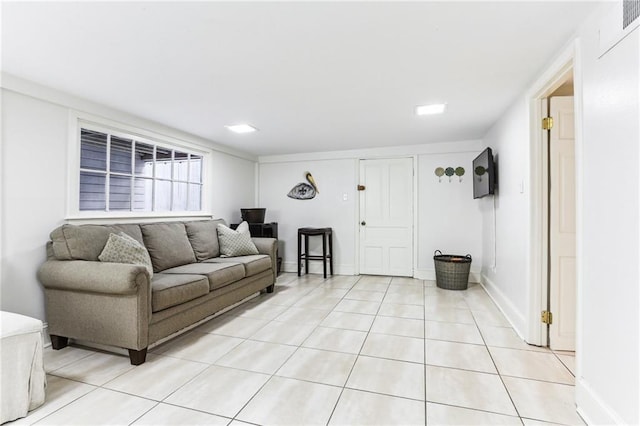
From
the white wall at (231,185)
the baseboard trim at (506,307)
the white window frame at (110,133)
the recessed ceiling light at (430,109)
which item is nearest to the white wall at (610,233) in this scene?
the baseboard trim at (506,307)

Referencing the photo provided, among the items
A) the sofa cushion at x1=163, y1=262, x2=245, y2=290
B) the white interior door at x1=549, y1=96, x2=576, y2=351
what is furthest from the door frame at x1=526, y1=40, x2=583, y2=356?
the sofa cushion at x1=163, y1=262, x2=245, y2=290

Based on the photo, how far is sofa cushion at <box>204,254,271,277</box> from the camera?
3.51 metres

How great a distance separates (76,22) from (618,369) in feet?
10.3

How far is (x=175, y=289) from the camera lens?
2482 mm

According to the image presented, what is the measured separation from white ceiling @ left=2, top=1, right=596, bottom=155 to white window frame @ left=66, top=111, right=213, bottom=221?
0.23 metres

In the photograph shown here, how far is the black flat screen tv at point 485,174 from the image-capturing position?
332cm

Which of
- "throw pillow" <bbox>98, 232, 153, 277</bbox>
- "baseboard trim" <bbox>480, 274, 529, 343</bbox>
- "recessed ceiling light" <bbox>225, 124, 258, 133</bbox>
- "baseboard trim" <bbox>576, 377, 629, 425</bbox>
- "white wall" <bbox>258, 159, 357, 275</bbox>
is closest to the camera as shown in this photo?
"baseboard trim" <bbox>576, 377, 629, 425</bbox>

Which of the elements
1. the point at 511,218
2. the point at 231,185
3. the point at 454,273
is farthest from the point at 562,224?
the point at 231,185

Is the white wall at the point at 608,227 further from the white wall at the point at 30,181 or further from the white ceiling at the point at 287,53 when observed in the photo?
the white wall at the point at 30,181

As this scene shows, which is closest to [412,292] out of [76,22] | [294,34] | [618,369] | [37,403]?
[618,369]

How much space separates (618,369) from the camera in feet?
4.47

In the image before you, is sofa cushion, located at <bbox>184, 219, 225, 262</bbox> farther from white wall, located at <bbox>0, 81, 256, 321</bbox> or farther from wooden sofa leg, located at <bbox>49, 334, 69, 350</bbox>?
wooden sofa leg, located at <bbox>49, 334, 69, 350</bbox>

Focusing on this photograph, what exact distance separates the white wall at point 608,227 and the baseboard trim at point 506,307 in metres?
0.96

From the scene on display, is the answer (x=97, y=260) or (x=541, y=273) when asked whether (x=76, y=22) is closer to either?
(x=97, y=260)
